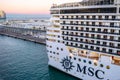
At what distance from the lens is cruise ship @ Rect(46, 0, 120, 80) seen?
2622cm

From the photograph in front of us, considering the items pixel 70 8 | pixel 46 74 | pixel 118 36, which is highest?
pixel 70 8

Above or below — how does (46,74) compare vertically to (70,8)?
below

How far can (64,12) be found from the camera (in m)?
33.5

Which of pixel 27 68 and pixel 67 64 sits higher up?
pixel 67 64

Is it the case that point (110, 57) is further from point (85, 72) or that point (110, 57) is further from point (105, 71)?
point (85, 72)

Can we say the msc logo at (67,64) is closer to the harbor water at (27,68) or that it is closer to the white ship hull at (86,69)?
the white ship hull at (86,69)

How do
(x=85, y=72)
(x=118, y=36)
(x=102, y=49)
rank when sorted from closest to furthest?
(x=118, y=36), (x=102, y=49), (x=85, y=72)

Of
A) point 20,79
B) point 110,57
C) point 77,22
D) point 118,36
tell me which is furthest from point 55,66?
point 118,36

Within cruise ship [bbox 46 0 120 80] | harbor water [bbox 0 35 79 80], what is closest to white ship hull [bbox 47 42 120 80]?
cruise ship [bbox 46 0 120 80]

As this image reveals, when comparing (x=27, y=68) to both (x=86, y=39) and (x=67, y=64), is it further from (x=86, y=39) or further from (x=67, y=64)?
(x=86, y=39)

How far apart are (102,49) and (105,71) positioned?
3546 millimetres

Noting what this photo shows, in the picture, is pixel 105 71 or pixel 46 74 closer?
pixel 105 71

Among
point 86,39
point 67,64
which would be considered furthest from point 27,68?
point 86,39

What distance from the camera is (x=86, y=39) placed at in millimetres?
29844
